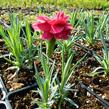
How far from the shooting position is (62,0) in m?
5.66

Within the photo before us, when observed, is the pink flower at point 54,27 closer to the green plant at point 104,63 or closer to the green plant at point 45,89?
the green plant at point 45,89

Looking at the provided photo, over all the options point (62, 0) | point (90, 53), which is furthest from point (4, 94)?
point (62, 0)

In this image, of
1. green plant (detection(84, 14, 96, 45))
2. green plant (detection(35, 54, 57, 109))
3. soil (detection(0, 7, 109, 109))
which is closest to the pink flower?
green plant (detection(35, 54, 57, 109))

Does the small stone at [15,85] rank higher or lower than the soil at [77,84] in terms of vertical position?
higher

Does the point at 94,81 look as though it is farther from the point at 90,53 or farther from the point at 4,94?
the point at 4,94

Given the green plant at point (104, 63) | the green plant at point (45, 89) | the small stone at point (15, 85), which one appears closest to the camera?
the green plant at point (45, 89)

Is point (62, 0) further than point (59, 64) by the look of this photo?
Yes

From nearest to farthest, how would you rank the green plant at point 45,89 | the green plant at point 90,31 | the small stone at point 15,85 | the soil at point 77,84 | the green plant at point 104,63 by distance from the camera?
the green plant at point 45,89 < the soil at point 77,84 < the small stone at point 15,85 < the green plant at point 104,63 < the green plant at point 90,31

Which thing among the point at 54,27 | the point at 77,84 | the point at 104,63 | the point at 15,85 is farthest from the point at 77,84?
the point at 54,27

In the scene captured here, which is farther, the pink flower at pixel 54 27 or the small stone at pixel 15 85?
the small stone at pixel 15 85

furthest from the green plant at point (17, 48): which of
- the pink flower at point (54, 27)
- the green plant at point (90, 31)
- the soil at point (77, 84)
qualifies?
the green plant at point (90, 31)

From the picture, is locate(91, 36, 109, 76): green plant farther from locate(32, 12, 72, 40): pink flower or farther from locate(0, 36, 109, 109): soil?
locate(32, 12, 72, 40): pink flower

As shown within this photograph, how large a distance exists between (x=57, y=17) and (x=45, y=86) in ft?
1.23

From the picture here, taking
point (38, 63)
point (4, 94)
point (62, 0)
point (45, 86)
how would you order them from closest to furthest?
point (45, 86) → point (4, 94) → point (38, 63) → point (62, 0)
